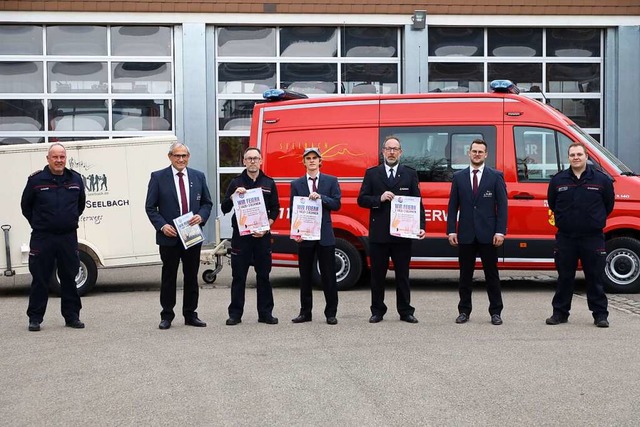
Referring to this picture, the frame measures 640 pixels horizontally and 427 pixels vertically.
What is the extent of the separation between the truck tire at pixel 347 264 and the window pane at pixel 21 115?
973cm

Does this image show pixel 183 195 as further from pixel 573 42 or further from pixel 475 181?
pixel 573 42

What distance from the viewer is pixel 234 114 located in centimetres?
2102

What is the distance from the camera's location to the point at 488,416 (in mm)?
6148

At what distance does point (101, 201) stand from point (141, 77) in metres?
7.65

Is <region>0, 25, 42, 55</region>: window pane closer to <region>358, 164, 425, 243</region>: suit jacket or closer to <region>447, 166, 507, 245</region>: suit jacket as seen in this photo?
<region>358, 164, 425, 243</region>: suit jacket

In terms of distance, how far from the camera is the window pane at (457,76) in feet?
69.4

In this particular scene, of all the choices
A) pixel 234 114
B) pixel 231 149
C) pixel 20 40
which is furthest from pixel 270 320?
pixel 20 40

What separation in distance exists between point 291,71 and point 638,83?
23.6 ft

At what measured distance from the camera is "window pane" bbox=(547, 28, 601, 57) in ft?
69.8

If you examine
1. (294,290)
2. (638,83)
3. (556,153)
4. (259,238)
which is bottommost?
(294,290)

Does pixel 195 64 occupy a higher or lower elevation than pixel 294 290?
higher

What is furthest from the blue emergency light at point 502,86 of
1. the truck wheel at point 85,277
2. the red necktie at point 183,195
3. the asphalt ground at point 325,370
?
the truck wheel at point 85,277

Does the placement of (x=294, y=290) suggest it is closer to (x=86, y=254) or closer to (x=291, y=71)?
(x=86, y=254)

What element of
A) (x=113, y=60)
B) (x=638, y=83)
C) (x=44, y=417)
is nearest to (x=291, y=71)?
(x=113, y=60)
